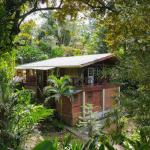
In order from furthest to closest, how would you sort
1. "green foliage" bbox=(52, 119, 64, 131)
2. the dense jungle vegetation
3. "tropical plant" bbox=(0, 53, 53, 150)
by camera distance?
"green foliage" bbox=(52, 119, 64, 131)
"tropical plant" bbox=(0, 53, 53, 150)
the dense jungle vegetation

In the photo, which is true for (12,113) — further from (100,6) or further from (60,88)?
(60,88)

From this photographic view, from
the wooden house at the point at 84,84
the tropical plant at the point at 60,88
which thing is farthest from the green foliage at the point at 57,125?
the tropical plant at the point at 60,88

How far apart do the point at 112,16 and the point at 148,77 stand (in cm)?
344

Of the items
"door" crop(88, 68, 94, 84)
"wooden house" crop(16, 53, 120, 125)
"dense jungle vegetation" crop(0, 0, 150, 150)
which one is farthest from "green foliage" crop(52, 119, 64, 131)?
"dense jungle vegetation" crop(0, 0, 150, 150)

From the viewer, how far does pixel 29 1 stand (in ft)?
30.8

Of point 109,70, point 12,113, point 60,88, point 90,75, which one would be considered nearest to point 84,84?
point 90,75

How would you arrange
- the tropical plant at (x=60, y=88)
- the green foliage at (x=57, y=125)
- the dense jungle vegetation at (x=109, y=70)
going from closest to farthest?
the dense jungle vegetation at (x=109, y=70)
the green foliage at (x=57, y=125)
the tropical plant at (x=60, y=88)

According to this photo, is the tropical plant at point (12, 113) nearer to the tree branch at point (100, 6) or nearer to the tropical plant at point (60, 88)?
the tree branch at point (100, 6)

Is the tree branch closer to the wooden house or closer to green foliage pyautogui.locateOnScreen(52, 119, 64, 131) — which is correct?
the wooden house

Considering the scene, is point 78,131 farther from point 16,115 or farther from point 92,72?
point 16,115

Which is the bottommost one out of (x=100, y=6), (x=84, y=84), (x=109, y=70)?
(x=84, y=84)

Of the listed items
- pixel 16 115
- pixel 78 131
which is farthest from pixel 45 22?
pixel 16 115

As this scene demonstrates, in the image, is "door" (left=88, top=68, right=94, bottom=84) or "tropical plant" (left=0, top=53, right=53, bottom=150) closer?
"tropical plant" (left=0, top=53, right=53, bottom=150)

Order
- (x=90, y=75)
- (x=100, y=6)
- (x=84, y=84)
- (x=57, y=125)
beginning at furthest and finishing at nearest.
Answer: (x=90, y=75) < (x=84, y=84) < (x=57, y=125) < (x=100, y=6)
